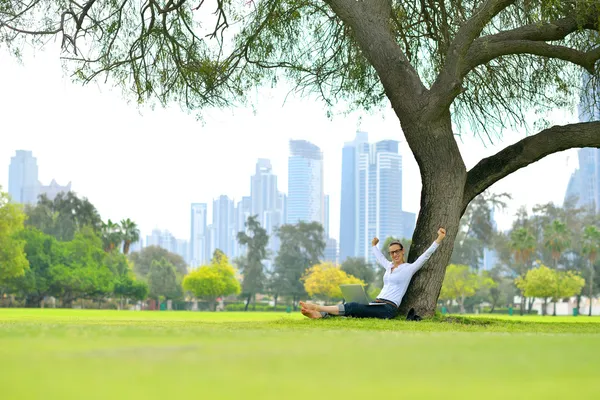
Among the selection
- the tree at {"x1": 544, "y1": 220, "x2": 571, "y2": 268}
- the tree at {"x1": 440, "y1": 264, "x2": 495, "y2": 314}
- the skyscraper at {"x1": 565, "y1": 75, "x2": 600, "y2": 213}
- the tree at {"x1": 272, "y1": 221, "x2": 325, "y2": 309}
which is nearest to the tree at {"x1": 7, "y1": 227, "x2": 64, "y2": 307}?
the tree at {"x1": 272, "y1": 221, "x2": 325, "y2": 309}

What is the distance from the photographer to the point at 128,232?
8488 centimetres

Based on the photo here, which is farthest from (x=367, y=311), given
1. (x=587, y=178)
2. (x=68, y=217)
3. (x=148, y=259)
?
(x=587, y=178)

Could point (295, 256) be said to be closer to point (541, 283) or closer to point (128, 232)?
point (128, 232)

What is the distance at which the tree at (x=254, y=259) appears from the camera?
91.6 m

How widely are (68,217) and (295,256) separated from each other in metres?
27.8

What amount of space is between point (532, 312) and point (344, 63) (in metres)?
74.4

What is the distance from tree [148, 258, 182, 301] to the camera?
292 ft

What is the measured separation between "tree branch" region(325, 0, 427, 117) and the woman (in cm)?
228

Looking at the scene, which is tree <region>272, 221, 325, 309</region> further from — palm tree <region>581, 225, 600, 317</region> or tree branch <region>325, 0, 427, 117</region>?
tree branch <region>325, 0, 427, 117</region>

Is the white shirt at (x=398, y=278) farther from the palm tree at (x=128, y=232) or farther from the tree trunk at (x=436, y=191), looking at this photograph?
the palm tree at (x=128, y=232)

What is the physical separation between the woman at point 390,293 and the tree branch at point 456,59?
206 centimetres

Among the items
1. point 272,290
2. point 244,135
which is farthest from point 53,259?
point 244,135

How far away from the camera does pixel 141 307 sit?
89.6 metres

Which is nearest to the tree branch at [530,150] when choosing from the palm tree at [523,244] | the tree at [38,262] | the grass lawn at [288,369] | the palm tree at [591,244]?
the grass lawn at [288,369]
